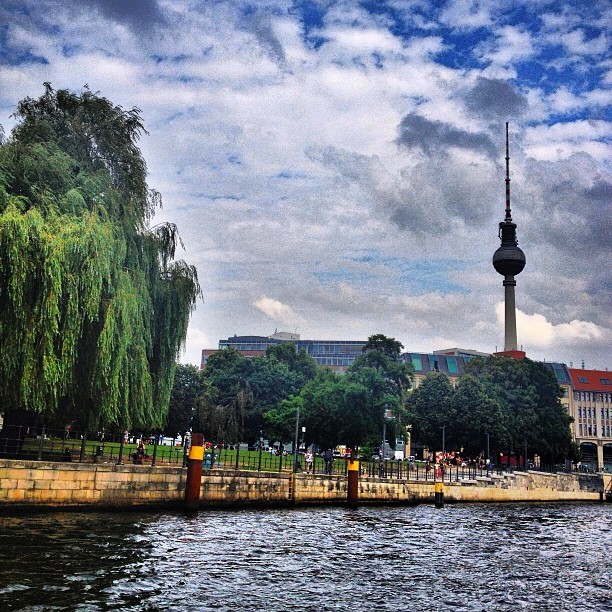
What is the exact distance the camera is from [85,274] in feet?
81.6

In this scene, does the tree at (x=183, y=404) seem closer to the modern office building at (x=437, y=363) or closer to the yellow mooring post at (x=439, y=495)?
the yellow mooring post at (x=439, y=495)

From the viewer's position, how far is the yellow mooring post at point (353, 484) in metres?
36.9

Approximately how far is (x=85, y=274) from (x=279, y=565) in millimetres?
12280

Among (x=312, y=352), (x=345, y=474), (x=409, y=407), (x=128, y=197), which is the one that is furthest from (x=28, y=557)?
(x=312, y=352)

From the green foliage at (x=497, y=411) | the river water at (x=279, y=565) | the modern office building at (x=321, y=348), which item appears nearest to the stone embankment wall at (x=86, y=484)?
the river water at (x=279, y=565)

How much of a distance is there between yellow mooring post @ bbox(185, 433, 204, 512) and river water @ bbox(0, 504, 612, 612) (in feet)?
1.98

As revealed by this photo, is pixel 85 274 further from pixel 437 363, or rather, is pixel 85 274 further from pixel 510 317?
pixel 437 363

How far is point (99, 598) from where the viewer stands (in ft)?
46.3

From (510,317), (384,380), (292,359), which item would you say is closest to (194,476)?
(384,380)

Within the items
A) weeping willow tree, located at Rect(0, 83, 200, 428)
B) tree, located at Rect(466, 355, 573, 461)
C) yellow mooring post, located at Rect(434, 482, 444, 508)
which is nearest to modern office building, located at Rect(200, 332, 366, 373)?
tree, located at Rect(466, 355, 573, 461)

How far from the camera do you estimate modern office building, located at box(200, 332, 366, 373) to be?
17762 centimetres

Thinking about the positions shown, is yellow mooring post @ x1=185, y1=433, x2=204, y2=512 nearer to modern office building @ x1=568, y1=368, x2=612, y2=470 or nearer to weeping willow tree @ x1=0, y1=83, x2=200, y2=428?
weeping willow tree @ x1=0, y1=83, x2=200, y2=428

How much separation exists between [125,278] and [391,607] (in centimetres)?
1644

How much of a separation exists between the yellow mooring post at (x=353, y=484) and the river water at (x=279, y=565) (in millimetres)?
5893
